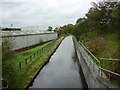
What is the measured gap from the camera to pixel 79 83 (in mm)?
9156

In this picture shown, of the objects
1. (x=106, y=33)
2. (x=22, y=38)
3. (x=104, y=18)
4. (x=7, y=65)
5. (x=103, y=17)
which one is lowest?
(x=7, y=65)

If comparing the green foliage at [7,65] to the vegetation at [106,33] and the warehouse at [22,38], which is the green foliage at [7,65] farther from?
the warehouse at [22,38]

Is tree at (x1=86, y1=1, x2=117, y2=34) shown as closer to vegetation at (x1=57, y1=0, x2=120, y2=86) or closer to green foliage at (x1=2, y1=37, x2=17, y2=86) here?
vegetation at (x1=57, y1=0, x2=120, y2=86)

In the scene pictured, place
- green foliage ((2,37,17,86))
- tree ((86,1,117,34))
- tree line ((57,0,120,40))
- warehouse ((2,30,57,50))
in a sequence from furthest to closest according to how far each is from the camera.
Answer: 1. warehouse ((2,30,57,50))
2. tree ((86,1,117,34))
3. green foliage ((2,37,17,86))
4. tree line ((57,0,120,40))

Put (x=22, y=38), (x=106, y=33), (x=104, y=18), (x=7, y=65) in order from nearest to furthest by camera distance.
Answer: (x=7, y=65) → (x=106, y=33) → (x=104, y=18) → (x=22, y=38)

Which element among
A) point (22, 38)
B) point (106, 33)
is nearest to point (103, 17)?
point (106, 33)

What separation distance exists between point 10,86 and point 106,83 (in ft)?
15.8

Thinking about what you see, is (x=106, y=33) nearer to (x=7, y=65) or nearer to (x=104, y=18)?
(x=104, y=18)

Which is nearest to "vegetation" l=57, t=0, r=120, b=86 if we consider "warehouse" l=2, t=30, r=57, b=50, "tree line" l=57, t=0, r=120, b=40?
"tree line" l=57, t=0, r=120, b=40

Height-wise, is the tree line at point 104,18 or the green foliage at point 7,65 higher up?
the tree line at point 104,18

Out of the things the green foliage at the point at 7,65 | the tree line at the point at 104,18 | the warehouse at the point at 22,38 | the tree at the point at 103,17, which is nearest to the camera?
the tree line at the point at 104,18

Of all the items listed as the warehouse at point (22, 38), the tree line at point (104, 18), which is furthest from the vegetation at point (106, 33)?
the warehouse at point (22, 38)

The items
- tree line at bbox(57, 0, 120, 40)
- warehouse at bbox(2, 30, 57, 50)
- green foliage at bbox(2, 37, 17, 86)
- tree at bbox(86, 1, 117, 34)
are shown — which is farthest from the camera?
warehouse at bbox(2, 30, 57, 50)

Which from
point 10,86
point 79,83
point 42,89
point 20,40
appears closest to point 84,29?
point 20,40
